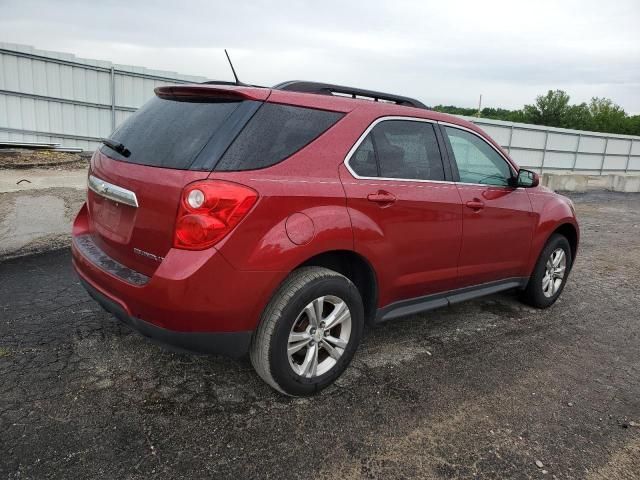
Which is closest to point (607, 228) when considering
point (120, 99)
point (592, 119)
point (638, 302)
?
point (638, 302)

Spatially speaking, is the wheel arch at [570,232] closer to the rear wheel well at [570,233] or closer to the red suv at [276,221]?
the rear wheel well at [570,233]

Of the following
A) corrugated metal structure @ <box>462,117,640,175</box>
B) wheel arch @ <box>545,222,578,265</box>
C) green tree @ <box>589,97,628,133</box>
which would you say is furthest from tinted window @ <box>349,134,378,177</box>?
green tree @ <box>589,97,628,133</box>

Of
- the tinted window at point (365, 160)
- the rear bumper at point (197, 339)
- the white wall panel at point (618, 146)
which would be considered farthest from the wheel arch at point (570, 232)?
the white wall panel at point (618, 146)

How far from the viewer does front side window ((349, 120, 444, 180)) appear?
3.15m

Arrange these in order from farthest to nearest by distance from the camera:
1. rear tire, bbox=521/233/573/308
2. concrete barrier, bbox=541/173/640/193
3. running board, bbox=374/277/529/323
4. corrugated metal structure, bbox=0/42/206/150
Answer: concrete barrier, bbox=541/173/640/193 < corrugated metal structure, bbox=0/42/206/150 < rear tire, bbox=521/233/573/308 < running board, bbox=374/277/529/323

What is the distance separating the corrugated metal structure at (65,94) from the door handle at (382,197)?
12903 millimetres

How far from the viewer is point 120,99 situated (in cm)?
1425

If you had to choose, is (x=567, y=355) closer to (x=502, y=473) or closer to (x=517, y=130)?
(x=502, y=473)

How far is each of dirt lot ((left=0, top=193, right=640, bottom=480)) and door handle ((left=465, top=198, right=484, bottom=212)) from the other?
3.40 ft

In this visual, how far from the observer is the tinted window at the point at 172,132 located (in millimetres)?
2688

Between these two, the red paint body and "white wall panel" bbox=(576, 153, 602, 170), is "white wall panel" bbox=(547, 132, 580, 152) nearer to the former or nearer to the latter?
"white wall panel" bbox=(576, 153, 602, 170)

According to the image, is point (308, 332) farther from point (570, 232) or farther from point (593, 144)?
point (593, 144)

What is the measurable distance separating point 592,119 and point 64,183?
214 feet

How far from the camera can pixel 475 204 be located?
3787 millimetres
